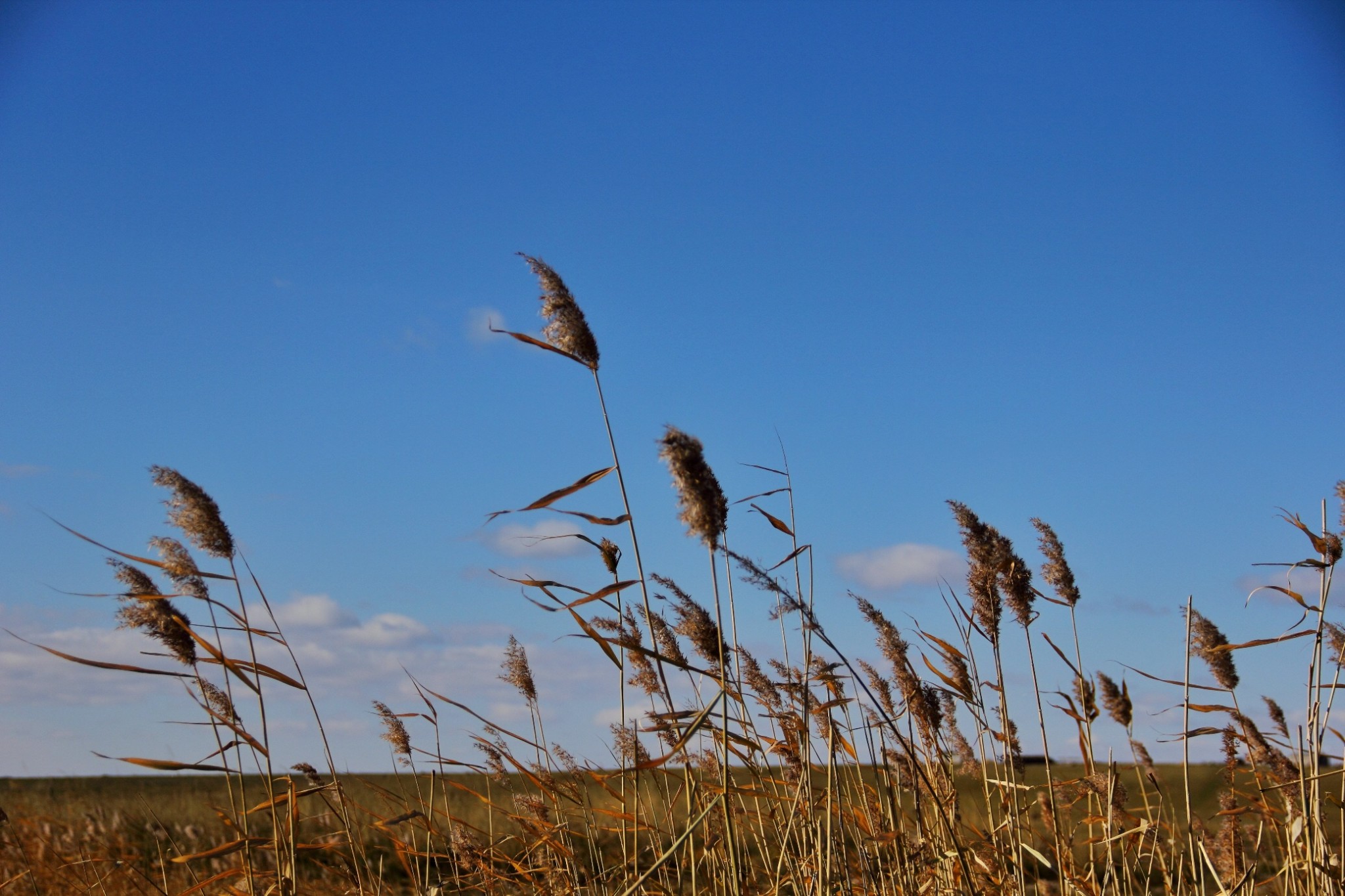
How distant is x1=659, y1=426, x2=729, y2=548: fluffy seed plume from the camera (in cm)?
193

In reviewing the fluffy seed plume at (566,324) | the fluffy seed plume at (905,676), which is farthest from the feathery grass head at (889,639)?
the fluffy seed plume at (566,324)

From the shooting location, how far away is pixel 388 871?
12961 millimetres

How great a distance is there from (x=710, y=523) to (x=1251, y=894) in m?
2.66

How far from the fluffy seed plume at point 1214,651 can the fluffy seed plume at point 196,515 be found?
3329 millimetres

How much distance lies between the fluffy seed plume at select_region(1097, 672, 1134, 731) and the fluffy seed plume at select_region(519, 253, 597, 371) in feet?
7.93

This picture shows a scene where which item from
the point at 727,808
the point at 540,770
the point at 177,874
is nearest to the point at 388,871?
the point at 177,874

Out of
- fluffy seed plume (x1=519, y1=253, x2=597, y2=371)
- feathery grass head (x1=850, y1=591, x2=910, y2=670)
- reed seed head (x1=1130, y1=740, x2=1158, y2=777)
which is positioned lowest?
reed seed head (x1=1130, y1=740, x2=1158, y2=777)

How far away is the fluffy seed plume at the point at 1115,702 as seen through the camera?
144 inches

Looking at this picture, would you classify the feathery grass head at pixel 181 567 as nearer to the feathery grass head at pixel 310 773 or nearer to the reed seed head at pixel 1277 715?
the feathery grass head at pixel 310 773

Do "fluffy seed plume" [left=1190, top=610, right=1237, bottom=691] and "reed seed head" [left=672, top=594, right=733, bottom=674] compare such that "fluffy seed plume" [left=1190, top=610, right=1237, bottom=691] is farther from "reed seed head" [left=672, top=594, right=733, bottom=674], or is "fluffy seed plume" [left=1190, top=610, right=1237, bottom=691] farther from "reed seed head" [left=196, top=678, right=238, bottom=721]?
"reed seed head" [left=196, top=678, right=238, bottom=721]

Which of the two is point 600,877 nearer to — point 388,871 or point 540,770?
point 540,770

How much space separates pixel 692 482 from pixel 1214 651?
2733mm

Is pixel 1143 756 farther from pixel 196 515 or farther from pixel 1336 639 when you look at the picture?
pixel 196 515

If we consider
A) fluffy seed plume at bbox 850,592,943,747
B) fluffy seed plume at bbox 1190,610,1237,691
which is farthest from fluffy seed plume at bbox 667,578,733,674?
fluffy seed plume at bbox 1190,610,1237,691
